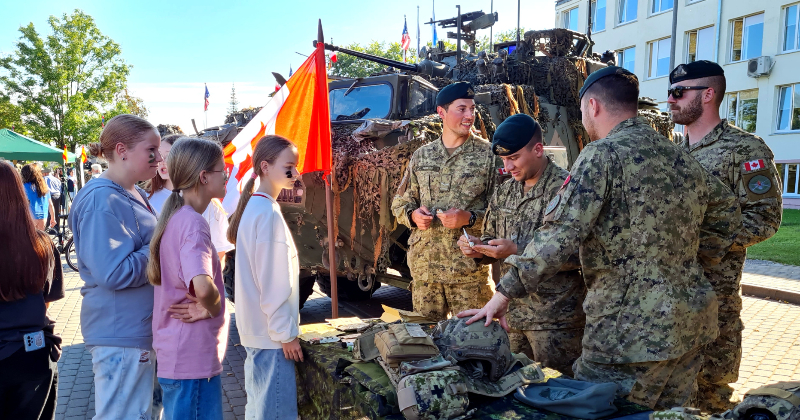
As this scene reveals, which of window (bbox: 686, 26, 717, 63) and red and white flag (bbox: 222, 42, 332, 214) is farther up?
window (bbox: 686, 26, 717, 63)

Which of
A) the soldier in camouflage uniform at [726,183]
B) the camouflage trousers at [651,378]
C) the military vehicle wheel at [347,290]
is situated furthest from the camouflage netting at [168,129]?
the camouflage trousers at [651,378]

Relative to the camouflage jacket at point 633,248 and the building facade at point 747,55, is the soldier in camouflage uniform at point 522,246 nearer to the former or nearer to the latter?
the camouflage jacket at point 633,248

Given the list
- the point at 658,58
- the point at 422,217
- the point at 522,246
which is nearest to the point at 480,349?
the point at 522,246

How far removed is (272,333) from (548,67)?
5806 millimetres

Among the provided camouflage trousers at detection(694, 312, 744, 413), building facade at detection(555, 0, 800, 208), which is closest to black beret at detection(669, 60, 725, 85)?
camouflage trousers at detection(694, 312, 744, 413)

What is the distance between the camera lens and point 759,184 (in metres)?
3.09

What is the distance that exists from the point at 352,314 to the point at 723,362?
422 centimetres

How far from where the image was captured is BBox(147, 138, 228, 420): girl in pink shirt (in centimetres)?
253

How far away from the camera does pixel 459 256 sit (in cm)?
363

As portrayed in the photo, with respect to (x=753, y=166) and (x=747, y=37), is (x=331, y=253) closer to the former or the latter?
(x=753, y=166)

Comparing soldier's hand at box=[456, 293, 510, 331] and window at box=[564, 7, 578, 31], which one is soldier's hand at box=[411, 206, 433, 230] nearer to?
soldier's hand at box=[456, 293, 510, 331]

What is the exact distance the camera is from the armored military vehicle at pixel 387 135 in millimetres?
4965

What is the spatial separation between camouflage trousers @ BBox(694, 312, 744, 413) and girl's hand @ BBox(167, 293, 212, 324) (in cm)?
254

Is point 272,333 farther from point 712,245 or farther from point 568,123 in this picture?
point 568,123
